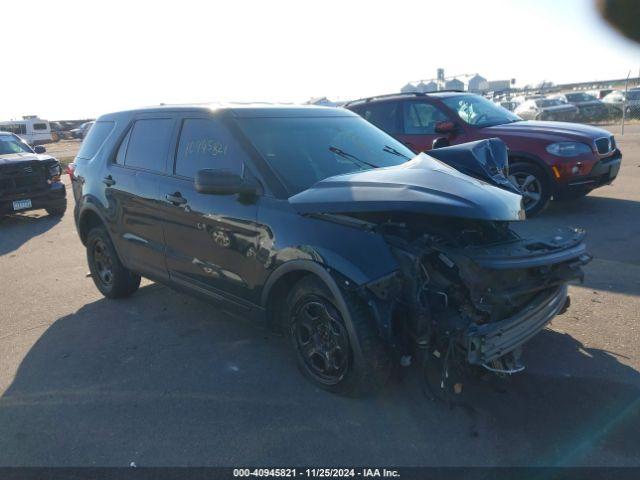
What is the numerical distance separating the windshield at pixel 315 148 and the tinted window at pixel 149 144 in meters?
0.93

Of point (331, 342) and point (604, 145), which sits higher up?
point (604, 145)

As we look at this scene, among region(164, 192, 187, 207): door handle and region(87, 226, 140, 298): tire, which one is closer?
region(164, 192, 187, 207): door handle

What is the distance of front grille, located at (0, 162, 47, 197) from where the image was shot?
32.0 feet

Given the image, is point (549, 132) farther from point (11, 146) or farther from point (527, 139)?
point (11, 146)

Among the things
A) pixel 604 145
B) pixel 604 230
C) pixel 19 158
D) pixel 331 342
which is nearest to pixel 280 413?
pixel 331 342

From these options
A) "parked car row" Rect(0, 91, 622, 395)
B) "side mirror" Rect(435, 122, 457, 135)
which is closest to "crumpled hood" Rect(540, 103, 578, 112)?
"side mirror" Rect(435, 122, 457, 135)

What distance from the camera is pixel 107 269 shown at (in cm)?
557

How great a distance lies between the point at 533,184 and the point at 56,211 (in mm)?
9125

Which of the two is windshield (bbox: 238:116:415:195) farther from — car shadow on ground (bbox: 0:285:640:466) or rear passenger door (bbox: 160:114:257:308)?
car shadow on ground (bbox: 0:285:640:466)

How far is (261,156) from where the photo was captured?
3818mm

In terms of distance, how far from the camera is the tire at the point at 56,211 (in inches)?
425

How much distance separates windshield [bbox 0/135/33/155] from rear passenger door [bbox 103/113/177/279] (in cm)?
697

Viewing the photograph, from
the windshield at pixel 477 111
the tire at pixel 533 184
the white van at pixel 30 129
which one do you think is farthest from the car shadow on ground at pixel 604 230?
the white van at pixel 30 129

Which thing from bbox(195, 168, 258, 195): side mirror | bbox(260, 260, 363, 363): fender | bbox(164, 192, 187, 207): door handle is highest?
bbox(195, 168, 258, 195): side mirror
